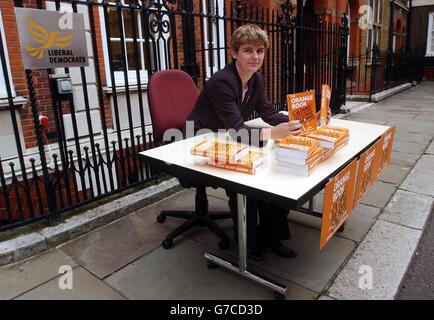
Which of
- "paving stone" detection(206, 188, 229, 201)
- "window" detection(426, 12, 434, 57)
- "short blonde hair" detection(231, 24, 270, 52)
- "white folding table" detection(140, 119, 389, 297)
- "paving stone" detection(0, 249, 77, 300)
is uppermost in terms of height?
"window" detection(426, 12, 434, 57)

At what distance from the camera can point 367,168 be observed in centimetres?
227

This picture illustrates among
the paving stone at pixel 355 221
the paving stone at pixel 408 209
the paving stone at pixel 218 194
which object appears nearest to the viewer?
the paving stone at pixel 355 221

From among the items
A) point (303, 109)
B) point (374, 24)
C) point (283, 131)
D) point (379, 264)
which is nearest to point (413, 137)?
point (379, 264)

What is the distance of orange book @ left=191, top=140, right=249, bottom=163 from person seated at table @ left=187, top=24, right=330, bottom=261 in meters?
0.32

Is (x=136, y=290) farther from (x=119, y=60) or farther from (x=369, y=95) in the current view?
(x=369, y=95)

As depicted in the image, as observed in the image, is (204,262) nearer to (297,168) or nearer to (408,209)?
(297,168)

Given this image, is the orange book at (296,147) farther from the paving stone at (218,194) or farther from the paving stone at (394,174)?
the paving stone at (394,174)

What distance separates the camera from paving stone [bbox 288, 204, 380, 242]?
2807 millimetres

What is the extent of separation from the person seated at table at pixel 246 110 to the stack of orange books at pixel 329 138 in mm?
226

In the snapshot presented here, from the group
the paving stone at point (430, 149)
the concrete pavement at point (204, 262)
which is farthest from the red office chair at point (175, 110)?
the paving stone at point (430, 149)

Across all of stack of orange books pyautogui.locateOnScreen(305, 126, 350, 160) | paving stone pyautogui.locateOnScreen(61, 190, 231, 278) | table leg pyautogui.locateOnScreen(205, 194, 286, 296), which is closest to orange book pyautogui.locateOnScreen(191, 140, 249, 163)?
table leg pyautogui.locateOnScreen(205, 194, 286, 296)

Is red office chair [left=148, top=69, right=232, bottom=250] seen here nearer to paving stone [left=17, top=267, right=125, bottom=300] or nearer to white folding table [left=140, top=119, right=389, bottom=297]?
white folding table [left=140, top=119, right=389, bottom=297]

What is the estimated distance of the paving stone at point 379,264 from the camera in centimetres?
211
